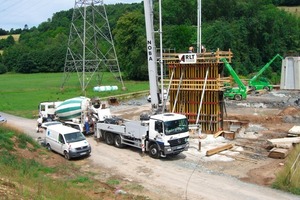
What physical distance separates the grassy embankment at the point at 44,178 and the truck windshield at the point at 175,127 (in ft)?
14.7

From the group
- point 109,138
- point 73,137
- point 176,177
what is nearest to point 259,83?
point 109,138

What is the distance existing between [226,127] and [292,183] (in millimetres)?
13126

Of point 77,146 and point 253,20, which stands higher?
point 253,20

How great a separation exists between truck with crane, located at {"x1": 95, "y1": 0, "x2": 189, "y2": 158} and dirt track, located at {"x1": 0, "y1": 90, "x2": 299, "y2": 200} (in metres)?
0.65

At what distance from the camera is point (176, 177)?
19328 mm

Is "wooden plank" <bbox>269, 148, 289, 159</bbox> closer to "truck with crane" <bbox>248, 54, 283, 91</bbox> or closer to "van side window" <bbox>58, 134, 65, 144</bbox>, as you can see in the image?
"van side window" <bbox>58, 134, 65, 144</bbox>

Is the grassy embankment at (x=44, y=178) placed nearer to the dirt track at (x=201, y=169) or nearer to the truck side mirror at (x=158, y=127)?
the dirt track at (x=201, y=169)

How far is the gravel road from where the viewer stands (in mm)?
16828

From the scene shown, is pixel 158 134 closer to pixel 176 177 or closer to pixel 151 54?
pixel 176 177

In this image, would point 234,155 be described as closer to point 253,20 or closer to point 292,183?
point 292,183

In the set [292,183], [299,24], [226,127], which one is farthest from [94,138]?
[299,24]

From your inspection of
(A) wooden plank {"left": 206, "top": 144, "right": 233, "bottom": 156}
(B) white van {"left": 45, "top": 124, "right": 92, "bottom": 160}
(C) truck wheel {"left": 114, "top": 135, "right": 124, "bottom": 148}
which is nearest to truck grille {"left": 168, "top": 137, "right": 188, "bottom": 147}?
(A) wooden plank {"left": 206, "top": 144, "right": 233, "bottom": 156}

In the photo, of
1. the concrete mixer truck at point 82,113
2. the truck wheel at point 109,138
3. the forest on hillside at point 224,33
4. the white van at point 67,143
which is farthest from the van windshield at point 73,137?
the forest on hillside at point 224,33

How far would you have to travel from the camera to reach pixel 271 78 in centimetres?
7275
